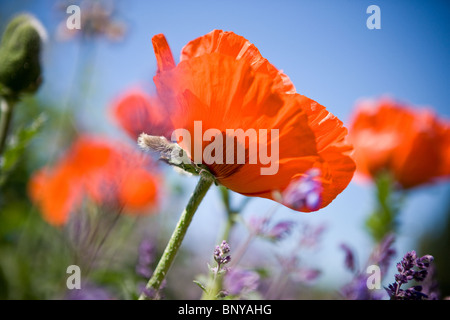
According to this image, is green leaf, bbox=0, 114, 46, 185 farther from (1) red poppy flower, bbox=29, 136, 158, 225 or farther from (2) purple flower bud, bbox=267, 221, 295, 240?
(2) purple flower bud, bbox=267, 221, 295, 240

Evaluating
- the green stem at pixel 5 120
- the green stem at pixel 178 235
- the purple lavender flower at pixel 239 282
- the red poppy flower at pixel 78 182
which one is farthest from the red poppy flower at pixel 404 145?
the green stem at pixel 5 120

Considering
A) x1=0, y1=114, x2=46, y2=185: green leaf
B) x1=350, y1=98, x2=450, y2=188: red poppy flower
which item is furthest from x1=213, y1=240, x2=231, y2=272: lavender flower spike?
x1=350, y1=98, x2=450, y2=188: red poppy flower

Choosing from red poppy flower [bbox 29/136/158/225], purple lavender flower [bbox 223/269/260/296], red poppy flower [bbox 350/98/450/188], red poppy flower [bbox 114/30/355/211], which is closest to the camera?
red poppy flower [bbox 114/30/355/211]

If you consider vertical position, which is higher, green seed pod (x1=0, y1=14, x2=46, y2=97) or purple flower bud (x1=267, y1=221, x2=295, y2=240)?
green seed pod (x1=0, y1=14, x2=46, y2=97)

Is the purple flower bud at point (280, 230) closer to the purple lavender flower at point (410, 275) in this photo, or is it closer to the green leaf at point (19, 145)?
the purple lavender flower at point (410, 275)

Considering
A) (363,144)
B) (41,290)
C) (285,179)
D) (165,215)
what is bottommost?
(41,290)

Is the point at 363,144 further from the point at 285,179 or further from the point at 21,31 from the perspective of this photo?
the point at 21,31
